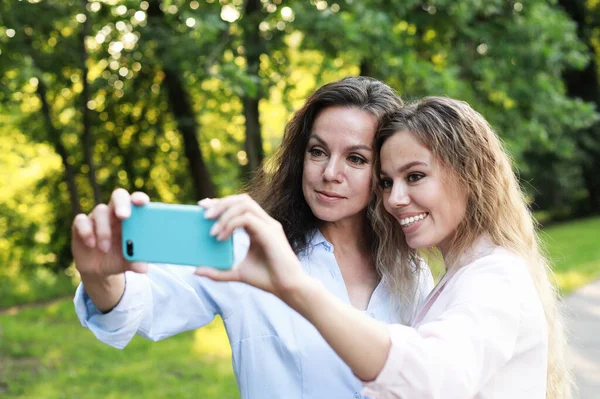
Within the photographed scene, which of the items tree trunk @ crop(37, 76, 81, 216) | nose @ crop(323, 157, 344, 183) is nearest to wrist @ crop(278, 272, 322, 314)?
nose @ crop(323, 157, 344, 183)

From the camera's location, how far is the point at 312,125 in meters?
2.55

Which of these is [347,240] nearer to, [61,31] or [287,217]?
[287,217]

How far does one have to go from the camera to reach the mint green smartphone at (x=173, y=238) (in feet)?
4.63

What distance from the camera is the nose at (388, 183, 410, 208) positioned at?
196 cm

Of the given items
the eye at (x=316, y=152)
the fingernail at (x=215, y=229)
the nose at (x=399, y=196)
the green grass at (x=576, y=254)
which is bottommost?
the green grass at (x=576, y=254)

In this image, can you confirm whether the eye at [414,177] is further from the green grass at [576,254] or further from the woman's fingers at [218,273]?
the green grass at [576,254]

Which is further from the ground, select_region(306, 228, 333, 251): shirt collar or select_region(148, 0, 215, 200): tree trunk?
select_region(306, 228, 333, 251): shirt collar

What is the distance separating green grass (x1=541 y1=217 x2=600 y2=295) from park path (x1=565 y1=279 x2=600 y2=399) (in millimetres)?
312

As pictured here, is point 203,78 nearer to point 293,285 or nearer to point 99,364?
point 99,364

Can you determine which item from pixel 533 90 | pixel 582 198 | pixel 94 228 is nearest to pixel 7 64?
pixel 94 228

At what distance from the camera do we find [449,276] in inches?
78.6

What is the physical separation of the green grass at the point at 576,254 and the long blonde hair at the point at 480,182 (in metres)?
4.45

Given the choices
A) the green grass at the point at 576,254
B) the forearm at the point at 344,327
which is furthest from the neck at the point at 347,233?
the green grass at the point at 576,254

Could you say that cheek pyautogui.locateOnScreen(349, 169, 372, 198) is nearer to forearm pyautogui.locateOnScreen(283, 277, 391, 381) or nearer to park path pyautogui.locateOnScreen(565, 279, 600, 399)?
forearm pyautogui.locateOnScreen(283, 277, 391, 381)
